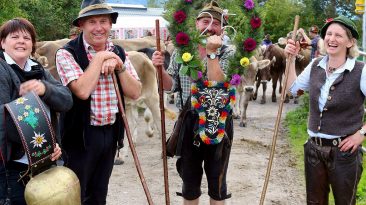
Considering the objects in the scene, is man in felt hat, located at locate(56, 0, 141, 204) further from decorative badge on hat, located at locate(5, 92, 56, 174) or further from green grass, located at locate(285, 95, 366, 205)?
green grass, located at locate(285, 95, 366, 205)

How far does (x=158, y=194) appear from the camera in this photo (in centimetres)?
638

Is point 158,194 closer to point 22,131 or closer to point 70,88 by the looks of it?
point 70,88

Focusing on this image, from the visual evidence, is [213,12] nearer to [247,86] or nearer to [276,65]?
[247,86]

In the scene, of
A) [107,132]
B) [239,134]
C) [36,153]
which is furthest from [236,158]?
[36,153]

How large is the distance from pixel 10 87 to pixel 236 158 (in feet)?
18.2

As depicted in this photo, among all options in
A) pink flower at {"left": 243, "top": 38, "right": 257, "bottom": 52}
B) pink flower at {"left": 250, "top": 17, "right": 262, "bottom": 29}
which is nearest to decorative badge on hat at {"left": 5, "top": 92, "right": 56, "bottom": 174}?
pink flower at {"left": 243, "top": 38, "right": 257, "bottom": 52}

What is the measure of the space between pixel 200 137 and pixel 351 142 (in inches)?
46.7

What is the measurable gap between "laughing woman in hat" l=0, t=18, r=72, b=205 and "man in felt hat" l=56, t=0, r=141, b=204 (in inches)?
11.2

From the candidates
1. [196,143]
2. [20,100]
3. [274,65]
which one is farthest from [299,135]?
[20,100]

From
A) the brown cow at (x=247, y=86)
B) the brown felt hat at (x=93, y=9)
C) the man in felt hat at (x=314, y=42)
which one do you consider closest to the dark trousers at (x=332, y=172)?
the man in felt hat at (x=314, y=42)

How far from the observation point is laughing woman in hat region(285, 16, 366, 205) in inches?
149

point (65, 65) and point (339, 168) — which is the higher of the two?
point (65, 65)

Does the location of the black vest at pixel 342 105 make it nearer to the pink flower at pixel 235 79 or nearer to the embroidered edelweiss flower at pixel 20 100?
the pink flower at pixel 235 79

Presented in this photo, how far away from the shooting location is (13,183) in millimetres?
3109
